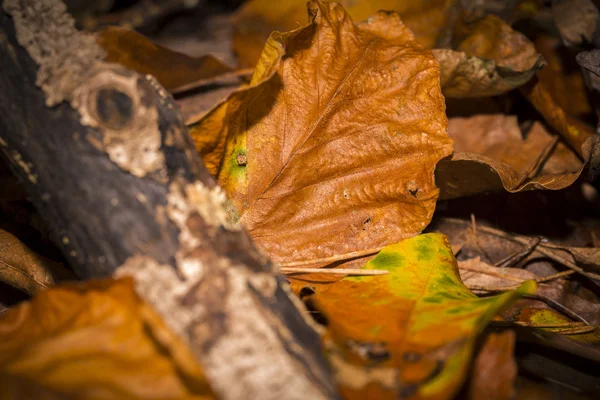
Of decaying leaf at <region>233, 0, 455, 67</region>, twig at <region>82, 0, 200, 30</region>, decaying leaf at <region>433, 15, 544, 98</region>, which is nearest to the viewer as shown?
decaying leaf at <region>433, 15, 544, 98</region>

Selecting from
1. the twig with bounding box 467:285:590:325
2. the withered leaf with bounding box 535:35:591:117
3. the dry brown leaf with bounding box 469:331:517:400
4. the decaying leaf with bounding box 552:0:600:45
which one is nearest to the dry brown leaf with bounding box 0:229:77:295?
the dry brown leaf with bounding box 469:331:517:400

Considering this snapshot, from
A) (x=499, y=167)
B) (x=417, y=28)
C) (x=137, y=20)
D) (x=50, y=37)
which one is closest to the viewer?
(x=50, y=37)

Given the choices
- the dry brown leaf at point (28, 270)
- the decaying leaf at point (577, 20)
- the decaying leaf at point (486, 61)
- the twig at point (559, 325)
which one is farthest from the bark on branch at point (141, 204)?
the decaying leaf at point (577, 20)

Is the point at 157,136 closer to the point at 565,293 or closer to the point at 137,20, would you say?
the point at 565,293

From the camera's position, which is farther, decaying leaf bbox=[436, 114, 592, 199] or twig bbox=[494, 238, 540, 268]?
twig bbox=[494, 238, 540, 268]

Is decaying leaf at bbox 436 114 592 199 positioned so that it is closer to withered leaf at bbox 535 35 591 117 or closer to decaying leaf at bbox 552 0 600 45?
withered leaf at bbox 535 35 591 117

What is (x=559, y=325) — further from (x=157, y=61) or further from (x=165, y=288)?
(x=157, y=61)

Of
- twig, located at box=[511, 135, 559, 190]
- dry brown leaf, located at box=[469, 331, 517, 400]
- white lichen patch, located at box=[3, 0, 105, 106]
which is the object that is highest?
white lichen patch, located at box=[3, 0, 105, 106]

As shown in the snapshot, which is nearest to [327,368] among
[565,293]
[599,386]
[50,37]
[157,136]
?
[157,136]
